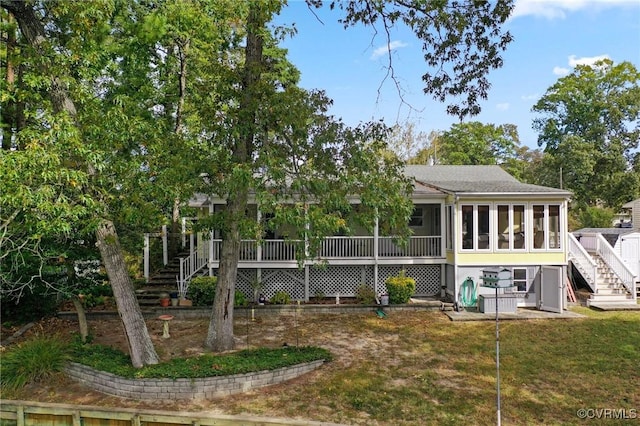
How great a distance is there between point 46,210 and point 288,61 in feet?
47.1

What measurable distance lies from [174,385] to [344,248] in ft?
26.7

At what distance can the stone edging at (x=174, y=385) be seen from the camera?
6.92 meters

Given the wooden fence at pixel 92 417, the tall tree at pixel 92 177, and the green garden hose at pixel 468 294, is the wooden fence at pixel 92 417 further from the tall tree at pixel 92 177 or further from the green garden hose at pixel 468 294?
the green garden hose at pixel 468 294

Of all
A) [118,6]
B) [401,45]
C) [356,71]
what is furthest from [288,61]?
[401,45]

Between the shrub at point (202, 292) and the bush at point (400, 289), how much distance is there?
5839 mm

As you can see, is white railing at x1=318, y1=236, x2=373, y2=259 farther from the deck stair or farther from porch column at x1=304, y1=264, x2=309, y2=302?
the deck stair

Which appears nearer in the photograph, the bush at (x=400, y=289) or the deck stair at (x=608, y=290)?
the bush at (x=400, y=289)

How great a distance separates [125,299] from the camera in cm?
774

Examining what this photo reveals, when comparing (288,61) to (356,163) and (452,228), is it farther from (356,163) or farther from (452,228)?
(356,163)

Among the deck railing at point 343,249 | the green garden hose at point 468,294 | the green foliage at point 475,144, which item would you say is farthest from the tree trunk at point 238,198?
the green foliage at point 475,144

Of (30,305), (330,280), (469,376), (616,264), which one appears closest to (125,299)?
(30,305)

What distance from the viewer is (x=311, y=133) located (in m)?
8.11

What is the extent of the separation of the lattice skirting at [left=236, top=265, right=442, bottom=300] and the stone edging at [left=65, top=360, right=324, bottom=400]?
657cm

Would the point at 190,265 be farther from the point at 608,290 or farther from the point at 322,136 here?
the point at 608,290
